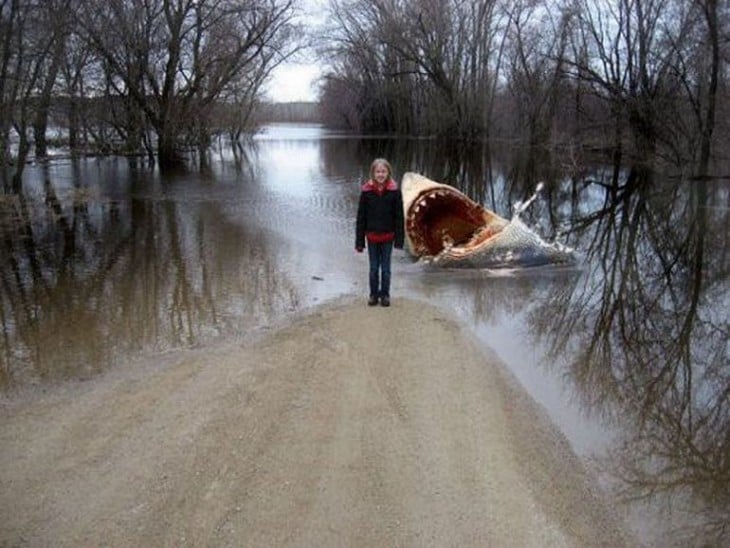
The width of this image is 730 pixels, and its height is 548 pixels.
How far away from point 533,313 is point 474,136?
45.2 metres

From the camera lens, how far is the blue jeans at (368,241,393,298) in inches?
349

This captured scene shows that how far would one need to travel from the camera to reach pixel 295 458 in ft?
16.3

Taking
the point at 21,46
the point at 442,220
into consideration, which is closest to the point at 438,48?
the point at 21,46

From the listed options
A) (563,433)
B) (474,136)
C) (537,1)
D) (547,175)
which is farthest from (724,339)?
(474,136)

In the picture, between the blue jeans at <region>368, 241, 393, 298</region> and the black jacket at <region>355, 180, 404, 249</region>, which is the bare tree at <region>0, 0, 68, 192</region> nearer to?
the black jacket at <region>355, 180, 404, 249</region>

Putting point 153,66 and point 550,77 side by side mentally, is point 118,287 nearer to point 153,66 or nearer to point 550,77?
point 153,66

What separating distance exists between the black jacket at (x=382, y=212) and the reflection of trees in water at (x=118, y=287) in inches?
58.6

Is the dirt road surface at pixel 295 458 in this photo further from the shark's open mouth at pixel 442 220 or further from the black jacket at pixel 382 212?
the shark's open mouth at pixel 442 220

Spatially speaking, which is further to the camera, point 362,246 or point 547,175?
point 547,175

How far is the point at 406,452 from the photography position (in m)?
5.09

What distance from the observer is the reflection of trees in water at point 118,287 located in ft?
25.0

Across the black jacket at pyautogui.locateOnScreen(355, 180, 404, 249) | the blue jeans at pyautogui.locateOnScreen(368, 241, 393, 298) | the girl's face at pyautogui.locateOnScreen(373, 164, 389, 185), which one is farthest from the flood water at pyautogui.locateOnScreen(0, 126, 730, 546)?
the girl's face at pyautogui.locateOnScreen(373, 164, 389, 185)

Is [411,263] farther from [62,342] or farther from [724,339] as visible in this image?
[62,342]

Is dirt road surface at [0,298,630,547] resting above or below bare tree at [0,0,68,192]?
below
